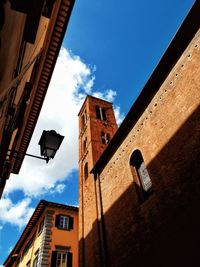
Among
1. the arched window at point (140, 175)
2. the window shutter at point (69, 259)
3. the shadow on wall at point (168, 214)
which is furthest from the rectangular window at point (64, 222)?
the arched window at point (140, 175)

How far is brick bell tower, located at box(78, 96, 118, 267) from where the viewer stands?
1158cm

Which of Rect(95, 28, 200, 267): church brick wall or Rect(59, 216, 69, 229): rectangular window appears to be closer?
Rect(95, 28, 200, 267): church brick wall

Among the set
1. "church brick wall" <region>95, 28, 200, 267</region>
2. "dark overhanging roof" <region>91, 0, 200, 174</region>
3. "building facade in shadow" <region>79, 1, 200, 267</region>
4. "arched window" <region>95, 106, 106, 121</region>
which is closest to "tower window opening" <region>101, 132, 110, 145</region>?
"arched window" <region>95, 106, 106, 121</region>

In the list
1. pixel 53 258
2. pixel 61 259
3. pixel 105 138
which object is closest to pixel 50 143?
pixel 105 138

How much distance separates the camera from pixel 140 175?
959 cm

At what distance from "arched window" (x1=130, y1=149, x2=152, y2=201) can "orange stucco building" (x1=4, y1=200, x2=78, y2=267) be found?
9347mm

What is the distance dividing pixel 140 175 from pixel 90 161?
5887mm

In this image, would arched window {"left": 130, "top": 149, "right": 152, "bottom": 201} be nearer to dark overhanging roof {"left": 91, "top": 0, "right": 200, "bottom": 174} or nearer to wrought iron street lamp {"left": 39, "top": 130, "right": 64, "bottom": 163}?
dark overhanging roof {"left": 91, "top": 0, "right": 200, "bottom": 174}

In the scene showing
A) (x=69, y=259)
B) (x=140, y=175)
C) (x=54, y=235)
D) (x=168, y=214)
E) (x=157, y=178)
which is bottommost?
(x=168, y=214)

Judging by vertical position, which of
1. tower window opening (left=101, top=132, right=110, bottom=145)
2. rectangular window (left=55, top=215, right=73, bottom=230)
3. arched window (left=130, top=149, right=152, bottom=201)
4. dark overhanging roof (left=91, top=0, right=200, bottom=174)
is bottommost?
arched window (left=130, top=149, right=152, bottom=201)

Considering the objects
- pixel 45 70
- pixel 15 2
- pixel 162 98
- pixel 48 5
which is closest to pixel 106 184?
pixel 162 98

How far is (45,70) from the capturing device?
15.8ft

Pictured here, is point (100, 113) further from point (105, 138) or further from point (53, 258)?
point (53, 258)

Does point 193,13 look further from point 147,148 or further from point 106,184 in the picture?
point 106,184
